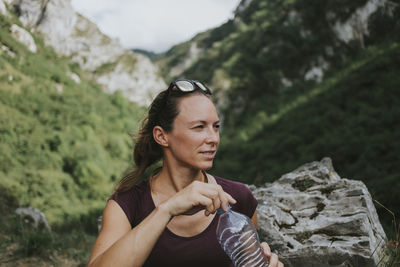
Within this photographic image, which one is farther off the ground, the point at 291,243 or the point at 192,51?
the point at 192,51

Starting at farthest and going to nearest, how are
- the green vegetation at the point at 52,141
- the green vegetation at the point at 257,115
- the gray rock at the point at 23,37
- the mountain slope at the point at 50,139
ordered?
the gray rock at the point at 23,37 < the mountain slope at the point at 50,139 < the green vegetation at the point at 52,141 < the green vegetation at the point at 257,115

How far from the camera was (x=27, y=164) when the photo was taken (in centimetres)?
3306

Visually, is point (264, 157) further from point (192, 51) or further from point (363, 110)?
point (192, 51)

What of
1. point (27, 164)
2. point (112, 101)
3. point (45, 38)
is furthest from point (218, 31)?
point (27, 164)

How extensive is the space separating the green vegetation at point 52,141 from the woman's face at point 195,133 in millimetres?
23618

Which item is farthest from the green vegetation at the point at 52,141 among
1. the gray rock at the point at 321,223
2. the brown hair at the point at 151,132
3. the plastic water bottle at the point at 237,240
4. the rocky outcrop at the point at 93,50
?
the plastic water bottle at the point at 237,240

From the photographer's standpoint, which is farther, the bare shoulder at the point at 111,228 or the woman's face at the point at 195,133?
the woman's face at the point at 195,133

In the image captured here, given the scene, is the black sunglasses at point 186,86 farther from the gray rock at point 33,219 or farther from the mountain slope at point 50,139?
the mountain slope at point 50,139

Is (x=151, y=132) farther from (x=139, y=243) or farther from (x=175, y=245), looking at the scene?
(x=139, y=243)

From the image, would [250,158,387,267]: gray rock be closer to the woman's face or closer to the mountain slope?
the woman's face

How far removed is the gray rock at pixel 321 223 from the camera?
2.58 meters

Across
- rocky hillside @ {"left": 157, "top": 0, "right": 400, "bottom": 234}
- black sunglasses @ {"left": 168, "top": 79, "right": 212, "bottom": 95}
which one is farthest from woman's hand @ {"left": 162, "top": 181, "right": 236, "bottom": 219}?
rocky hillside @ {"left": 157, "top": 0, "right": 400, "bottom": 234}

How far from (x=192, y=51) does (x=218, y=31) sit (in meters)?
11.0

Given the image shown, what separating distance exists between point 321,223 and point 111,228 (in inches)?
87.5
